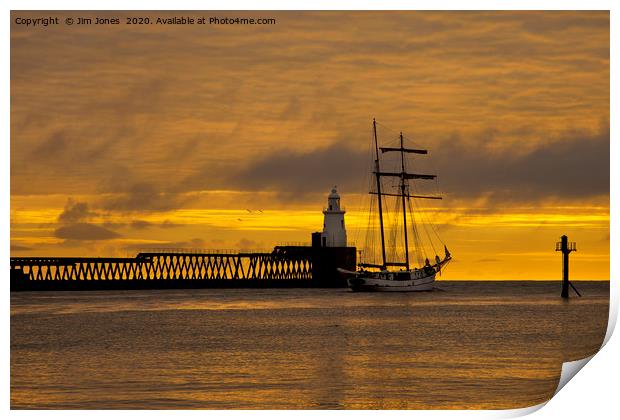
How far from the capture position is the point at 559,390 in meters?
21.5

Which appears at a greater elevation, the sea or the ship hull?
the ship hull

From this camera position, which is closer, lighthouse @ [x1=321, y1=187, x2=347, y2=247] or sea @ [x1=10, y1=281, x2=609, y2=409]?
sea @ [x1=10, y1=281, x2=609, y2=409]

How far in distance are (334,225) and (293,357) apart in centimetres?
5063

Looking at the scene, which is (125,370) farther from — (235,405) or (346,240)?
(346,240)

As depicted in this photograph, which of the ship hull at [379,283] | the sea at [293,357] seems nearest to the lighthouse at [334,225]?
the ship hull at [379,283]

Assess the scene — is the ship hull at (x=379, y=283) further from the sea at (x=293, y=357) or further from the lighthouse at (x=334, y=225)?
the sea at (x=293, y=357)

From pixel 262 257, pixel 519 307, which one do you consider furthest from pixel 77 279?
pixel 519 307

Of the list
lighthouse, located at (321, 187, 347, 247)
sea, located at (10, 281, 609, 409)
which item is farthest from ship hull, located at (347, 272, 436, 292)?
sea, located at (10, 281, 609, 409)

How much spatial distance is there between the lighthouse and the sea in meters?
21.0

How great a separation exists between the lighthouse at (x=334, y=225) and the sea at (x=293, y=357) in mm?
21048

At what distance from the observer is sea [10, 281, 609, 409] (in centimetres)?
2572

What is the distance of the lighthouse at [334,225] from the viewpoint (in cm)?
8338

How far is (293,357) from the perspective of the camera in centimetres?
3453

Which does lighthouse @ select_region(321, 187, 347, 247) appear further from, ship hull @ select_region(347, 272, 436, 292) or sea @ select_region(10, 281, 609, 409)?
sea @ select_region(10, 281, 609, 409)
